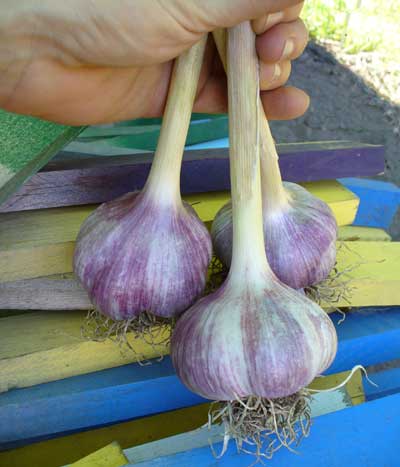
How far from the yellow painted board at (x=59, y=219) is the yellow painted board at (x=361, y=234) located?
0.25 feet

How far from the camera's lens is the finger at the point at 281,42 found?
0.81 metres

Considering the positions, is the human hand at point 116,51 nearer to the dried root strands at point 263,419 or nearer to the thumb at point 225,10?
the thumb at point 225,10

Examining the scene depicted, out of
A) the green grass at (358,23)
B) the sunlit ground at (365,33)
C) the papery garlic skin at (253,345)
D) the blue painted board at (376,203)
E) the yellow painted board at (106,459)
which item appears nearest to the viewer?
the papery garlic skin at (253,345)

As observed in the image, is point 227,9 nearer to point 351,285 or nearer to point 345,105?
point 351,285

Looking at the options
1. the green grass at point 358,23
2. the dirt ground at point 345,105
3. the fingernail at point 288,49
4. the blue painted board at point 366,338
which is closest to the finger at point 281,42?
the fingernail at point 288,49

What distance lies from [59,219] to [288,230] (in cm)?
38

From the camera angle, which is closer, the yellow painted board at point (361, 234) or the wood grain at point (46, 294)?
the wood grain at point (46, 294)

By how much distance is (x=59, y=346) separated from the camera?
88 centimetres

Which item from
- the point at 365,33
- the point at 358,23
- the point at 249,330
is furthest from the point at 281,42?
the point at 358,23

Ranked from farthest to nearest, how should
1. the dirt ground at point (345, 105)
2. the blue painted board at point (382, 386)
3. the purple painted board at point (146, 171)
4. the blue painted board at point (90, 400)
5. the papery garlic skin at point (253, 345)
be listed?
1. the dirt ground at point (345, 105)
2. the blue painted board at point (382, 386)
3. the purple painted board at point (146, 171)
4. the blue painted board at point (90, 400)
5. the papery garlic skin at point (253, 345)

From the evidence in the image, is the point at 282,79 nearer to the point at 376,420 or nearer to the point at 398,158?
the point at 376,420

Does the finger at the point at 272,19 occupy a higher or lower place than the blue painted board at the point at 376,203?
higher

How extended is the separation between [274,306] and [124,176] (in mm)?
428

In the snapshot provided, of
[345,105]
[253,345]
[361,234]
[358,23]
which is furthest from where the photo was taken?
[358,23]
